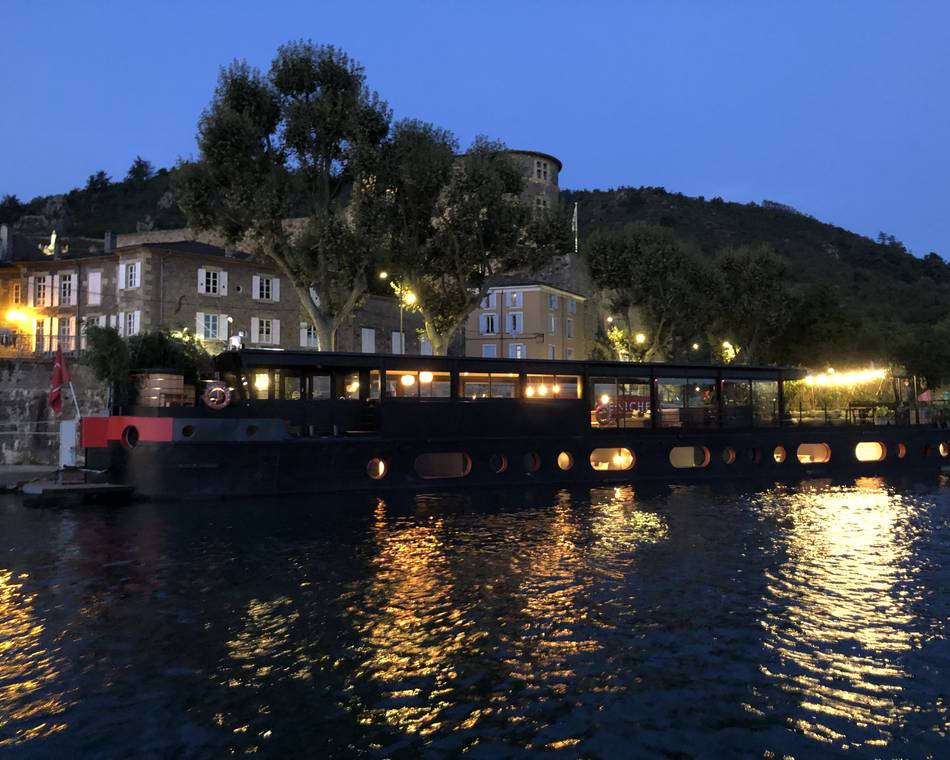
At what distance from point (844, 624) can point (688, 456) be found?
24.0 m

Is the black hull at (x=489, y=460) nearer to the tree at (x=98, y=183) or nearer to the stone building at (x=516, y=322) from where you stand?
the stone building at (x=516, y=322)

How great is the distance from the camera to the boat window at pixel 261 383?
26.9 metres

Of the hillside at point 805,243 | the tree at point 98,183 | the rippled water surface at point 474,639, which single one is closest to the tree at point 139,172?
the tree at point 98,183

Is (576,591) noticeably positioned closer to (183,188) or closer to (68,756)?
(68,756)

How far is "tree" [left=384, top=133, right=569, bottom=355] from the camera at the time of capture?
34.7m

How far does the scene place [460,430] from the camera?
2877 centimetres

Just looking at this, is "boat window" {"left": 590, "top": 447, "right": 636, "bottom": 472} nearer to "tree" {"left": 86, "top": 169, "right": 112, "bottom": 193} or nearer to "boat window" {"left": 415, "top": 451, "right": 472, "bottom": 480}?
"boat window" {"left": 415, "top": 451, "right": 472, "bottom": 480}

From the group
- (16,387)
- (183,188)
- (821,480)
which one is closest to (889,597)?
(821,480)

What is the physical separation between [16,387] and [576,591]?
36.6 metres

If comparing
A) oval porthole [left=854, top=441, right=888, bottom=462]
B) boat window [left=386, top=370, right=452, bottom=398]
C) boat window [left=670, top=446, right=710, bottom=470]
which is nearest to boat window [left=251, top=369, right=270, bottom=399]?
boat window [left=386, top=370, right=452, bottom=398]

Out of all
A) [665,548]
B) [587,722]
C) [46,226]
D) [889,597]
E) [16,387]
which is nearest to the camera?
[587,722]

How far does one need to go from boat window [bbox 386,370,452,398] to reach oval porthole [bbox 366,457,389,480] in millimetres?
2642

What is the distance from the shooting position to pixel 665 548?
58.6ft

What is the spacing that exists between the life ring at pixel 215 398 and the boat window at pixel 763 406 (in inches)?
969
